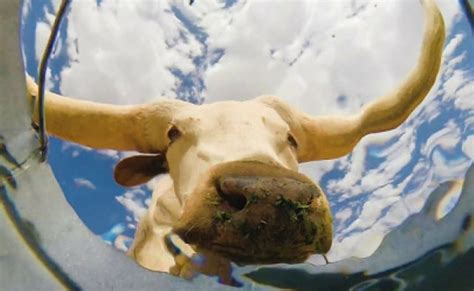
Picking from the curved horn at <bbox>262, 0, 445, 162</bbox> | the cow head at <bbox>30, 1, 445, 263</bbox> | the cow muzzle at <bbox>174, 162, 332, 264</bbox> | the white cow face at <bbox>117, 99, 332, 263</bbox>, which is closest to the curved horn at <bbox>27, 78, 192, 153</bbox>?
the cow head at <bbox>30, 1, 445, 263</bbox>

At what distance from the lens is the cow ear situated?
2910mm

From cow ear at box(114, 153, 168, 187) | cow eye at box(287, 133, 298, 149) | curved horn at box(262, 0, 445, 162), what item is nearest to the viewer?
cow eye at box(287, 133, 298, 149)

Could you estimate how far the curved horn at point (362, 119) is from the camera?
10.0 feet

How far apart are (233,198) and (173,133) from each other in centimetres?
99

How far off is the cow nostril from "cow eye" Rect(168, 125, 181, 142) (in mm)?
848

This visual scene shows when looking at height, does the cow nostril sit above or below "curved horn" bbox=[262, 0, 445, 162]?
above

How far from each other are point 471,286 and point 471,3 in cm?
37

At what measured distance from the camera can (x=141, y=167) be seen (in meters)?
2.92

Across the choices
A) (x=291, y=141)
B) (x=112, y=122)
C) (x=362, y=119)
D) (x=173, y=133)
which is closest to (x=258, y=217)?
(x=291, y=141)

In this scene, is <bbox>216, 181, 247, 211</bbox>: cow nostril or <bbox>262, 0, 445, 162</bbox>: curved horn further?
<bbox>262, 0, 445, 162</bbox>: curved horn

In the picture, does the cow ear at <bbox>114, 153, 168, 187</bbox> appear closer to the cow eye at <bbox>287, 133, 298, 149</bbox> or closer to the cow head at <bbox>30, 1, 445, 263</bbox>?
the cow head at <bbox>30, 1, 445, 263</bbox>

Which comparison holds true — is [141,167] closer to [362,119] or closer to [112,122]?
[112,122]

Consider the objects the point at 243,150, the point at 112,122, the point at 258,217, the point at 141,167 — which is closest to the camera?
the point at 258,217

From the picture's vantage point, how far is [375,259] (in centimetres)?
90
